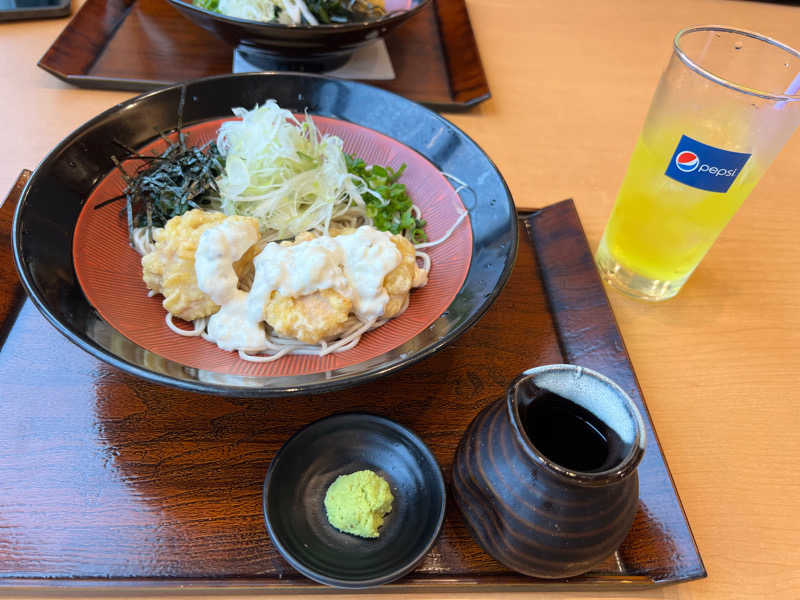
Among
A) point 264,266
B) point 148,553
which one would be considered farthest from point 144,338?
point 148,553

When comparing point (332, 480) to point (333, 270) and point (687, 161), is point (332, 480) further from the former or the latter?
point (687, 161)

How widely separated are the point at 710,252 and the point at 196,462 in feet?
5.51

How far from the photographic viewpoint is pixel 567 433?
38.4 inches

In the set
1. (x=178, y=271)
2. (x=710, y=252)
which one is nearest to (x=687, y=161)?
(x=710, y=252)

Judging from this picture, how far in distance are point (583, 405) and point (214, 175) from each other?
3.97ft

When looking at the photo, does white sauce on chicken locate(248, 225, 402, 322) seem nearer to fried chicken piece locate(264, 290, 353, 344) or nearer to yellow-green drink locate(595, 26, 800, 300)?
fried chicken piece locate(264, 290, 353, 344)

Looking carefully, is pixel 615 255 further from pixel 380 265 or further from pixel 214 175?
pixel 214 175

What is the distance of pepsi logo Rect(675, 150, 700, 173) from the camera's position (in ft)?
4.31

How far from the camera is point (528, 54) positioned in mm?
2650

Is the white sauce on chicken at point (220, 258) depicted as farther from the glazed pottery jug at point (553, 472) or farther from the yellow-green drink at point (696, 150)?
the yellow-green drink at point (696, 150)

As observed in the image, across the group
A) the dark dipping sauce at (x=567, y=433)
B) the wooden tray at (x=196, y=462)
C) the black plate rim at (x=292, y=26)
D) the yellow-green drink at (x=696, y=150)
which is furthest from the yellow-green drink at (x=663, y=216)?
the black plate rim at (x=292, y=26)

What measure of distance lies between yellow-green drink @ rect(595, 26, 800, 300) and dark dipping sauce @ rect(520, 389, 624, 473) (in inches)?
29.1

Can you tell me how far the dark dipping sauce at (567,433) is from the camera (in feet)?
3.09

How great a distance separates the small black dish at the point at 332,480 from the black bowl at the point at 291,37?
1393 millimetres
